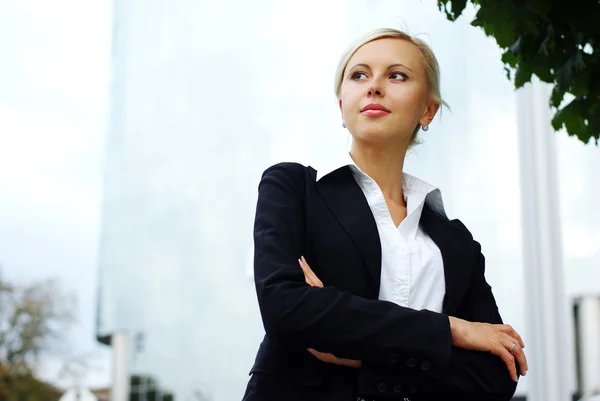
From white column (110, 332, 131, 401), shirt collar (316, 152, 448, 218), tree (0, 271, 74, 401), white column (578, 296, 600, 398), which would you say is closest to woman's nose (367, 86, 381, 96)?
shirt collar (316, 152, 448, 218)

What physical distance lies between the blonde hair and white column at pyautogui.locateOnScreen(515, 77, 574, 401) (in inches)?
105

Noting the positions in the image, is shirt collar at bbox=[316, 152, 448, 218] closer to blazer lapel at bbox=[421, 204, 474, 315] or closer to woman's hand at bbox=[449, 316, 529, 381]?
blazer lapel at bbox=[421, 204, 474, 315]

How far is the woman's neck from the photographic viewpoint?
170cm

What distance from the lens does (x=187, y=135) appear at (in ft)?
63.2

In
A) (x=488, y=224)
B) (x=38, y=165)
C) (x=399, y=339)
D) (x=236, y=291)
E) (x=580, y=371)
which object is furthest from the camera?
(x=38, y=165)

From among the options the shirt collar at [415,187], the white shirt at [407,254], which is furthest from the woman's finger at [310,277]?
the shirt collar at [415,187]

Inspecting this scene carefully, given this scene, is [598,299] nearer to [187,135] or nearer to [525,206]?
[525,206]

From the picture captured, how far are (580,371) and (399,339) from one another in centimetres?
307

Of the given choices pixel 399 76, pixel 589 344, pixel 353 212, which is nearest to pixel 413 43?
pixel 399 76

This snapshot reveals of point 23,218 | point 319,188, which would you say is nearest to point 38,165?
point 23,218

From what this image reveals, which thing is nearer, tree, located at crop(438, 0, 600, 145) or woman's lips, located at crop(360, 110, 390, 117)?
tree, located at crop(438, 0, 600, 145)

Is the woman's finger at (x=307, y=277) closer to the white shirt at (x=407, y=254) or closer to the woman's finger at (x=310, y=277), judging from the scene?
the woman's finger at (x=310, y=277)

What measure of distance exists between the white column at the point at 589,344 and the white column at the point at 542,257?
8cm

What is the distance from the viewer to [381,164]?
1709 mm
